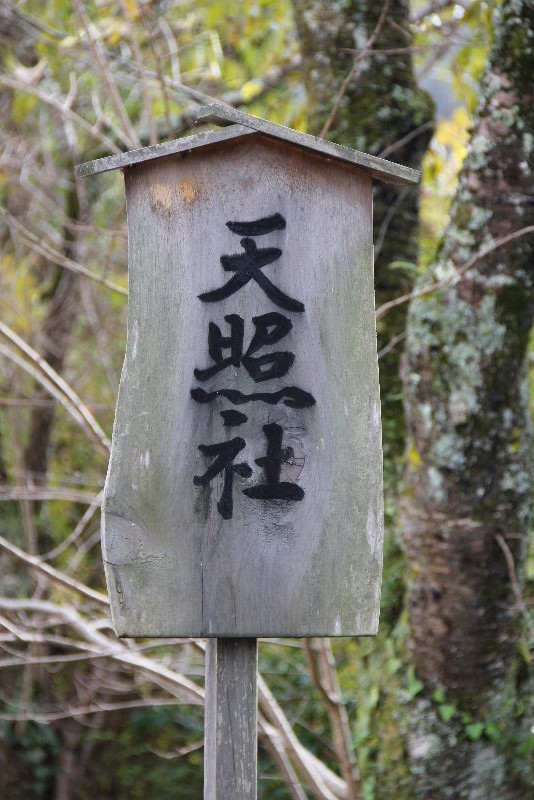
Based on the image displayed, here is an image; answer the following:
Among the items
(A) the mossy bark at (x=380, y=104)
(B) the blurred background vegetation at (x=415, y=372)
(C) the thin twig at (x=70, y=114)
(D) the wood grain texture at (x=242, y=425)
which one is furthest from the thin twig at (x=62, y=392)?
(D) the wood grain texture at (x=242, y=425)

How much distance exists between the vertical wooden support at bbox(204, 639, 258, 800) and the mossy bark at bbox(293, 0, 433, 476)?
1.56 metres

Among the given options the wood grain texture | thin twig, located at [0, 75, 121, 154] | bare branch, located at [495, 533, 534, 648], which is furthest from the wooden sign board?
thin twig, located at [0, 75, 121, 154]

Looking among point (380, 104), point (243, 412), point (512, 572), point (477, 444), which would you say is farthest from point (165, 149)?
point (380, 104)

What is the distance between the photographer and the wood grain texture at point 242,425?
182 cm

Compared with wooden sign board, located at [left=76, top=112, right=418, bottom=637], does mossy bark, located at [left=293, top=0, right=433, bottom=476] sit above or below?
above

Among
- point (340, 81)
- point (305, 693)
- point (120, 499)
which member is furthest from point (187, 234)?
point (305, 693)

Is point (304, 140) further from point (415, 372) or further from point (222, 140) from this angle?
point (415, 372)

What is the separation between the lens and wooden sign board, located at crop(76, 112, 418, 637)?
182 centimetres

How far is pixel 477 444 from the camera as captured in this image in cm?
270

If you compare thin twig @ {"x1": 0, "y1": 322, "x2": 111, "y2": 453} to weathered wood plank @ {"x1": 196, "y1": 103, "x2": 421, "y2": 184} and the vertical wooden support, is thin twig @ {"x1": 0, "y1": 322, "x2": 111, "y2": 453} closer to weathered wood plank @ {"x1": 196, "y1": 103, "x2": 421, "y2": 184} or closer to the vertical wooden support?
the vertical wooden support

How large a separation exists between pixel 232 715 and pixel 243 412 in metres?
0.62

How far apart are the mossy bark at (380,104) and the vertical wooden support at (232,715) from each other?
1555mm

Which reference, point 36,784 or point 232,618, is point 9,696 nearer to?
point 36,784

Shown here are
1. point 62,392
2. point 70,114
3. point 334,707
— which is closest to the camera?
point 334,707
